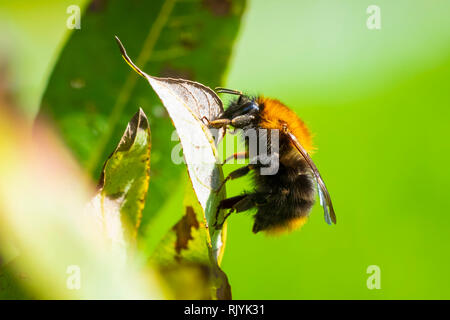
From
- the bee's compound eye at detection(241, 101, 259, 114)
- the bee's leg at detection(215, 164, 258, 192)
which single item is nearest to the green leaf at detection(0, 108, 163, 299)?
the bee's leg at detection(215, 164, 258, 192)

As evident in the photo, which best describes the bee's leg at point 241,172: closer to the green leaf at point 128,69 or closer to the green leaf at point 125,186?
the green leaf at point 128,69

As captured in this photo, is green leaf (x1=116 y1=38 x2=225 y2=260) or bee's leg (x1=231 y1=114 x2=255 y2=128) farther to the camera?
bee's leg (x1=231 y1=114 x2=255 y2=128)

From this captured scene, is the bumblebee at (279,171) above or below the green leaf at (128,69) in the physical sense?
below

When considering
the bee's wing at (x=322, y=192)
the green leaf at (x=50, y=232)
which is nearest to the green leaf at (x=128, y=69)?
the green leaf at (x=50, y=232)

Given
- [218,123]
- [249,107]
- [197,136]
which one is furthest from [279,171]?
[197,136]

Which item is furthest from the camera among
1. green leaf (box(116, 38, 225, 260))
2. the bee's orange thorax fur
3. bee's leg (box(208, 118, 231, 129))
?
the bee's orange thorax fur

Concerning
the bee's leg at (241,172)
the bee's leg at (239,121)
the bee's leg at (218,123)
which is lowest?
the bee's leg at (241,172)

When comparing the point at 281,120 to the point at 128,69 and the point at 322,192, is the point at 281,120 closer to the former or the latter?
the point at 322,192

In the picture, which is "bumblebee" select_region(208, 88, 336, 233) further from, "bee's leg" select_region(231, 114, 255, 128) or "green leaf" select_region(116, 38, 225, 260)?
"green leaf" select_region(116, 38, 225, 260)
